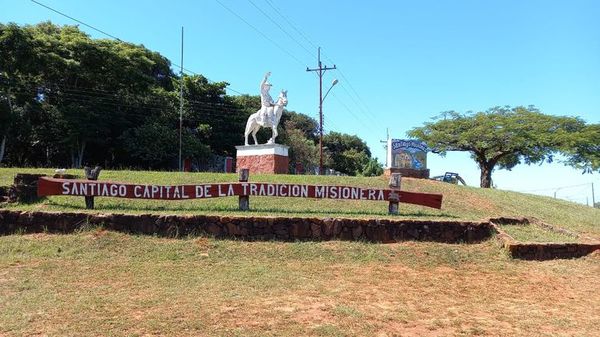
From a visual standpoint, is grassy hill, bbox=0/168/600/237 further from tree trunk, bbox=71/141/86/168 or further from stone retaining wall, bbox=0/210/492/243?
tree trunk, bbox=71/141/86/168

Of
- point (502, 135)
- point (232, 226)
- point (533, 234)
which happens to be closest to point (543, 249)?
point (533, 234)

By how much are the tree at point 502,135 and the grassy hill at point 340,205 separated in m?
8.70

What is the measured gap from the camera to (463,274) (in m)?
8.20

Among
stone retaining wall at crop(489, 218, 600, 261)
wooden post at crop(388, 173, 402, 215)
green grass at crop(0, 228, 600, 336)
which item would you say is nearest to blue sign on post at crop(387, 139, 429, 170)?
wooden post at crop(388, 173, 402, 215)

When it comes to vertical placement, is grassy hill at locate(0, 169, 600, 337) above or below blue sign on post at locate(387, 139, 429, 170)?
below

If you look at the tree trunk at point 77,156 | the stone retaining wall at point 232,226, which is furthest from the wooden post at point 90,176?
the tree trunk at point 77,156

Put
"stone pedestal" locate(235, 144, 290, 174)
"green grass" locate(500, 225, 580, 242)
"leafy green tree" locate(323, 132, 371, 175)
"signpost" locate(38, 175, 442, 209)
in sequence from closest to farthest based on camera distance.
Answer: "green grass" locate(500, 225, 580, 242)
"signpost" locate(38, 175, 442, 209)
"stone pedestal" locate(235, 144, 290, 174)
"leafy green tree" locate(323, 132, 371, 175)

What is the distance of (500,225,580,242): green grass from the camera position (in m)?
10.1

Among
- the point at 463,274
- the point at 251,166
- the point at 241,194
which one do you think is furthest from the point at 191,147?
the point at 463,274

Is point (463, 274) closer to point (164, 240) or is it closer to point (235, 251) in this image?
point (235, 251)

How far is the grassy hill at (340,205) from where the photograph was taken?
10625 mm

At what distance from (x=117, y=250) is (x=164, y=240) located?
904 mm

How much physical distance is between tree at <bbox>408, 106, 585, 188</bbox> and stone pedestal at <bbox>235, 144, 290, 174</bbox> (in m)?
12.9

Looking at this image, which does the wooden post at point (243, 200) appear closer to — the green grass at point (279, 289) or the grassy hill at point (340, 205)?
the grassy hill at point (340, 205)
